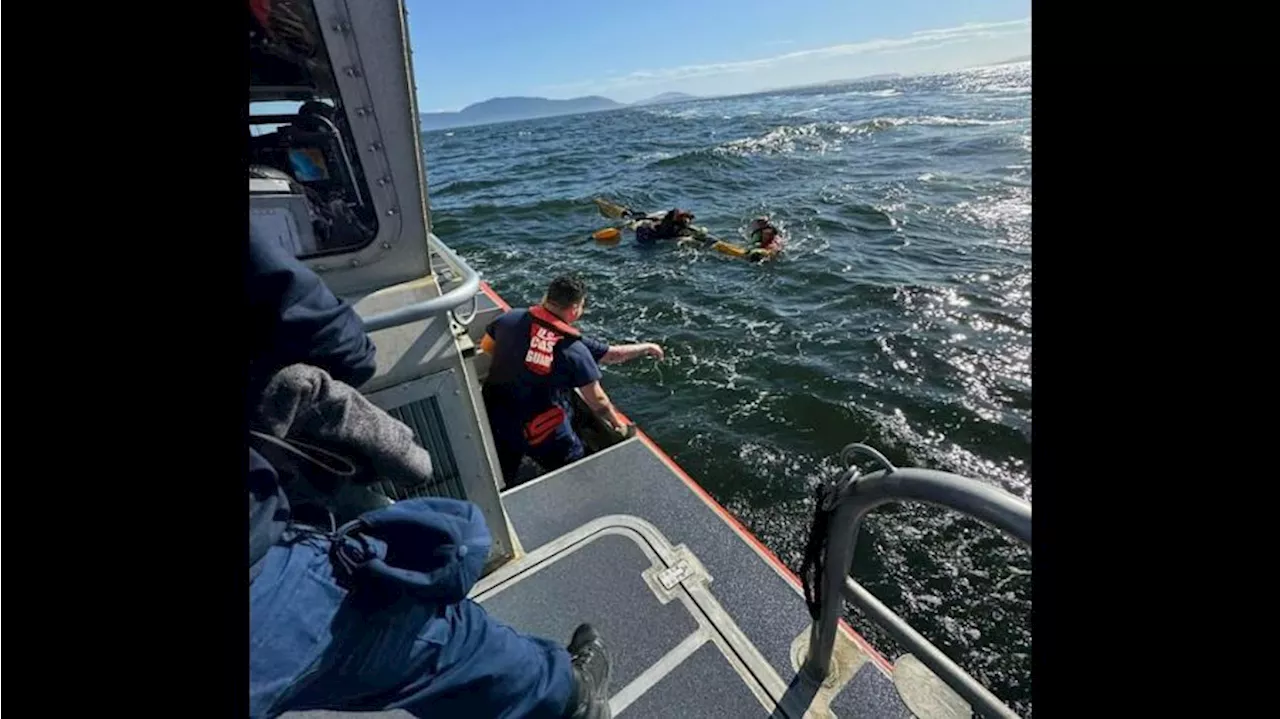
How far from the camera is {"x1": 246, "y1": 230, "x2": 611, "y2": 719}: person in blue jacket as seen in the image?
1.24 m

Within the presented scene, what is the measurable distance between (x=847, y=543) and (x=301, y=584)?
1.66 meters

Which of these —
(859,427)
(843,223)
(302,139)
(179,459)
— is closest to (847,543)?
(179,459)

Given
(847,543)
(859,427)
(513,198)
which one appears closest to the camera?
(847,543)

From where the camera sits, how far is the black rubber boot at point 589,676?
207 centimetres

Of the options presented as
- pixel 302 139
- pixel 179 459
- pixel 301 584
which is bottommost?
pixel 301 584

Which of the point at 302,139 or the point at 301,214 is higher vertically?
the point at 302,139

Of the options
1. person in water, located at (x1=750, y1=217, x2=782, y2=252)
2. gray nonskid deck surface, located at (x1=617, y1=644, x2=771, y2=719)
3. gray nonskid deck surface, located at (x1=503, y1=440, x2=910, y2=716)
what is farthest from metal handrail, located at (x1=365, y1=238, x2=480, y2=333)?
person in water, located at (x1=750, y1=217, x2=782, y2=252)

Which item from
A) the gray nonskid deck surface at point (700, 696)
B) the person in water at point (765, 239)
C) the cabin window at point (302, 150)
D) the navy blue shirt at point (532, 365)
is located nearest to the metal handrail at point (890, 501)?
the gray nonskid deck surface at point (700, 696)

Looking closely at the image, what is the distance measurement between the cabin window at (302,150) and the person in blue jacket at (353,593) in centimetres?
85

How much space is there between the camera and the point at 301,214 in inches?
89.8

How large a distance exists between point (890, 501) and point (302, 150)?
2.57 m

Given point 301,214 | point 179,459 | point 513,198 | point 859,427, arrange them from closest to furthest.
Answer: point 179,459 < point 301,214 < point 859,427 < point 513,198
